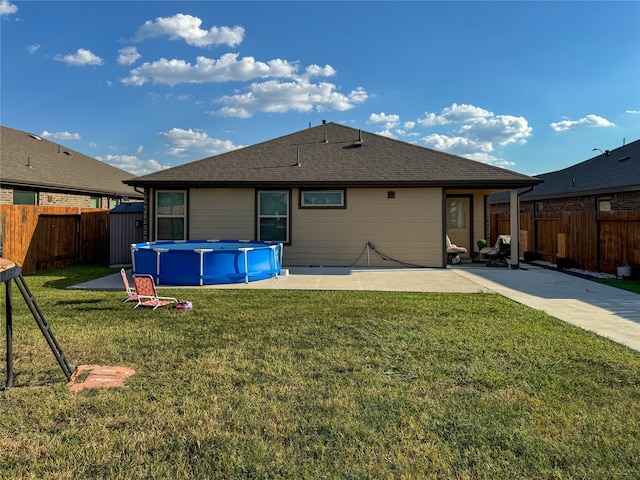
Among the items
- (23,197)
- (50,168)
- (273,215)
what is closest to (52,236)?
(23,197)

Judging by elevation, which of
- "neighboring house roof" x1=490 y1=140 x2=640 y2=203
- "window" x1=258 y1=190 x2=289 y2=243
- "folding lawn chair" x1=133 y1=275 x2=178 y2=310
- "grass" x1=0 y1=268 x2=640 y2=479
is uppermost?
"neighboring house roof" x1=490 y1=140 x2=640 y2=203

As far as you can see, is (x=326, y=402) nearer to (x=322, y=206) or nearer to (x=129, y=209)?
(x=322, y=206)

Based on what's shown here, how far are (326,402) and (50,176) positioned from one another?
17238 mm

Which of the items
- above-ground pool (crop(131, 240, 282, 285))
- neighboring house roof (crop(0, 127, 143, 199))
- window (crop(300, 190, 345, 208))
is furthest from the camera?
neighboring house roof (crop(0, 127, 143, 199))

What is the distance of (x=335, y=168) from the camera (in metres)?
13.4

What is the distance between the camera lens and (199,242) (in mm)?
12680

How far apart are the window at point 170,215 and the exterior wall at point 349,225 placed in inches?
13.0

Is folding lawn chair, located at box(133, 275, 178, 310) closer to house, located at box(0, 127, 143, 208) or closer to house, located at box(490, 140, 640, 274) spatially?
house, located at box(0, 127, 143, 208)

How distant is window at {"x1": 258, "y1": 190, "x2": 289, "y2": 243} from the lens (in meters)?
13.1

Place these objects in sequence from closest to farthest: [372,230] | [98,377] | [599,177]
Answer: [98,377]
[372,230]
[599,177]

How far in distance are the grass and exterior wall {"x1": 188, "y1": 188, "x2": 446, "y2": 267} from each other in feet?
23.0

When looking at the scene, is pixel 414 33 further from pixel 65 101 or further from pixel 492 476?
pixel 65 101

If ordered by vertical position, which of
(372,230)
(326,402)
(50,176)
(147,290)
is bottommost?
(326,402)

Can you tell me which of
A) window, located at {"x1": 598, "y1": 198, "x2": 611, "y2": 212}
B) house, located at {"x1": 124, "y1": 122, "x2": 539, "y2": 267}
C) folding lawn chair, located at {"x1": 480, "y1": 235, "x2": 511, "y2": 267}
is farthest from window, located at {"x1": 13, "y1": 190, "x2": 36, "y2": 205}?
window, located at {"x1": 598, "y1": 198, "x2": 611, "y2": 212}
